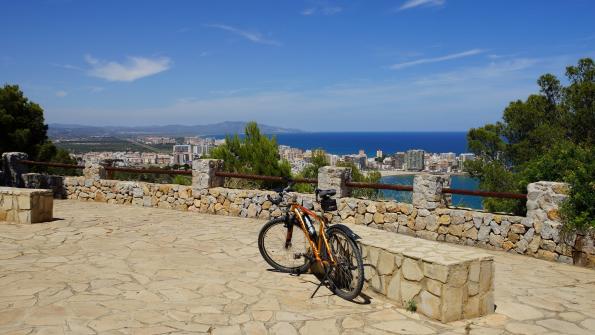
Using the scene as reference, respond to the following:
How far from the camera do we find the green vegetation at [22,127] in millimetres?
20141

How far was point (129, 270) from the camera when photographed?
551 centimetres

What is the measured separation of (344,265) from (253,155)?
35.3 feet

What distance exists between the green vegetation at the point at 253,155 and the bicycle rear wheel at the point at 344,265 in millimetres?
9690

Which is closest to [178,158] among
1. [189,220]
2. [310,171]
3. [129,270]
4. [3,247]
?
[310,171]

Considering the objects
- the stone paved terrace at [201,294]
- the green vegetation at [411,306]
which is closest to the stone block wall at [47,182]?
the stone paved terrace at [201,294]

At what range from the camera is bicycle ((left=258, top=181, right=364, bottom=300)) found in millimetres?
4781

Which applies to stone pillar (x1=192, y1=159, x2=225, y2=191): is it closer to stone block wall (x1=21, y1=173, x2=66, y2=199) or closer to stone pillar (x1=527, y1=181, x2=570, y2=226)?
stone block wall (x1=21, y1=173, x2=66, y2=199)

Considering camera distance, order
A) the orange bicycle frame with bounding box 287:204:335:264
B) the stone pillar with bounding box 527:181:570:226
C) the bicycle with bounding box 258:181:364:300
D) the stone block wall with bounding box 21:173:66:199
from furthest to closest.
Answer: the stone block wall with bounding box 21:173:66:199 → the stone pillar with bounding box 527:181:570:226 → the orange bicycle frame with bounding box 287:204:335:264 → the bicycle with bounding box 258:181:364:300

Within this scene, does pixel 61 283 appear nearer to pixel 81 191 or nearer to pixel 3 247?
pixel 3 247

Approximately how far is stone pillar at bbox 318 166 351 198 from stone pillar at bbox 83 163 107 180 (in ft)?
20.2

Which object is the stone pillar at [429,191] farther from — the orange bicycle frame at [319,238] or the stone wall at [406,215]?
the orange bicycle frame at [319,238]

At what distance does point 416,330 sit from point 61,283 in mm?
3638

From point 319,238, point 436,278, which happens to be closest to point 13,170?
point 319,238

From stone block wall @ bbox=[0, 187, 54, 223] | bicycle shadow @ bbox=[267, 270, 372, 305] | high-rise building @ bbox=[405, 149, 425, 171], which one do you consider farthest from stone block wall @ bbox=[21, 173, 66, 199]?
high-rise building @ bbox=[405, 149, 425, 171]
